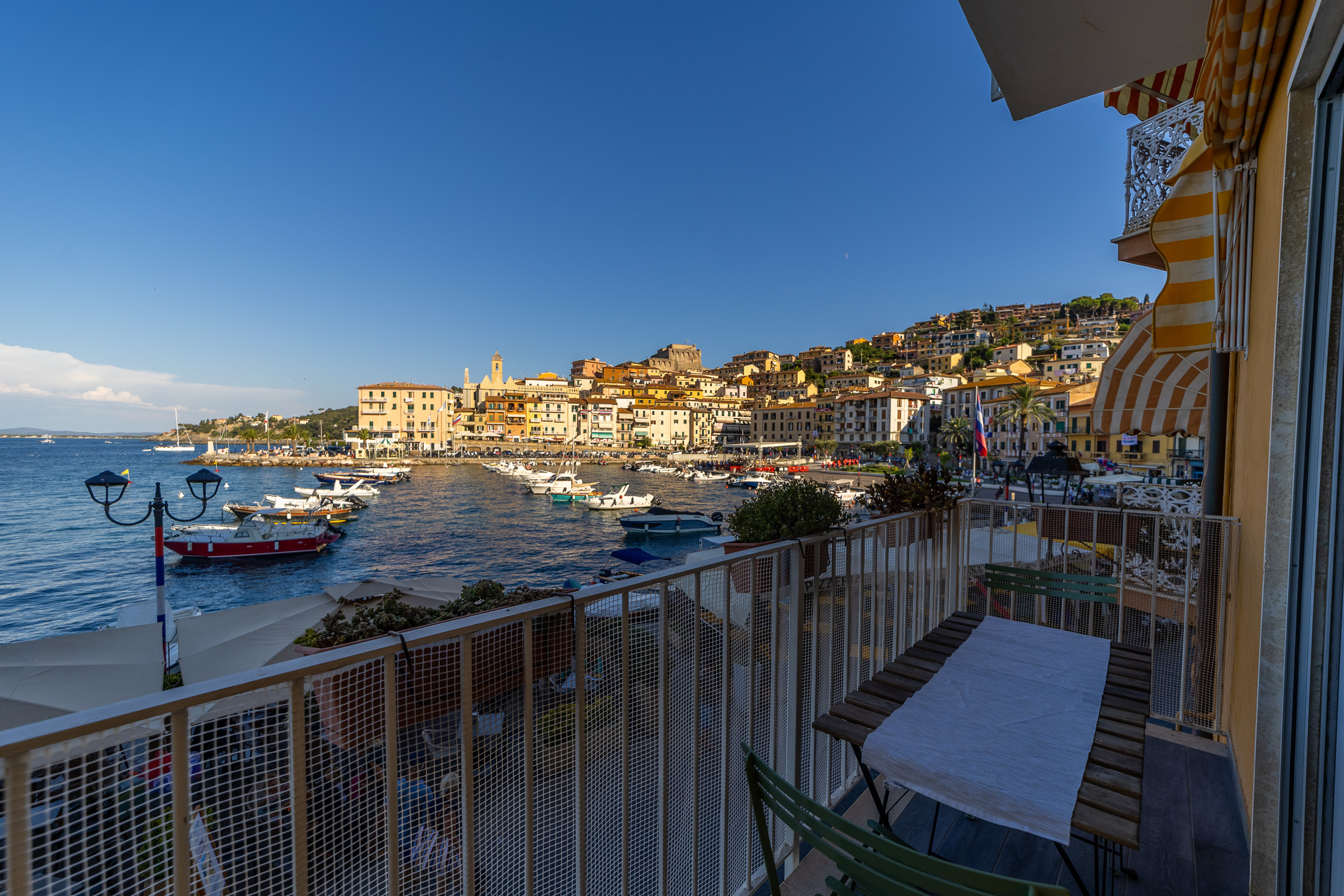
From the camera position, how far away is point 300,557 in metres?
24.9

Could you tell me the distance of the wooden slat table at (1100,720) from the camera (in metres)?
1.23

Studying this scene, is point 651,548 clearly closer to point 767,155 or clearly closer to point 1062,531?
point 1062,531

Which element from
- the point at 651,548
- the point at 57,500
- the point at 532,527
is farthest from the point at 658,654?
the point at 57,500

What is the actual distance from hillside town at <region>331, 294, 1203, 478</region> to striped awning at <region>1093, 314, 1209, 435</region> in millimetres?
37900

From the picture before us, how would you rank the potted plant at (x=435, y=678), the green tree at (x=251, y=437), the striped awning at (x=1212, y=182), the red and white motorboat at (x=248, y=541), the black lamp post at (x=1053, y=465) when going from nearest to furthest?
1. the potted plant at (x=435, y=678)
2. the striped awning at (x=1212, y=182)
3. the black lamp post at (x=1053, y=465)
4. the red and white motorboat at (x=248, y=541)
5. the green tree at (x=251, y=437)

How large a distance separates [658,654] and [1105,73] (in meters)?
2.89

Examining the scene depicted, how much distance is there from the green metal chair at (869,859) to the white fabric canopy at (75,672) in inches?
283

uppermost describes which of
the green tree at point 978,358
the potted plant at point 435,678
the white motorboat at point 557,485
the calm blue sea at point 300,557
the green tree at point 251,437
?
the green tree at point 978,358

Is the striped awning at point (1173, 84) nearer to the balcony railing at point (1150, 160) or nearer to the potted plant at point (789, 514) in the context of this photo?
the balcony railing at point (1150, 160)

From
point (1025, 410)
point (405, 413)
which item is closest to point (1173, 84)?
point (1025, 410)

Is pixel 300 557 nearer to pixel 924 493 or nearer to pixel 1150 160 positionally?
pixel 924 493

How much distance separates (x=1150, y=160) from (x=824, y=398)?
66.5 meters

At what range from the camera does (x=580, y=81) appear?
132 feet

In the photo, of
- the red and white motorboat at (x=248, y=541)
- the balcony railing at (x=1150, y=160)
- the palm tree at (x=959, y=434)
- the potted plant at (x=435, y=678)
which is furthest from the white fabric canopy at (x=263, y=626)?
the palm tree at (x=959, y=434)
